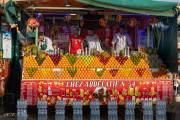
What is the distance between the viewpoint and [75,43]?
1275 centimetres

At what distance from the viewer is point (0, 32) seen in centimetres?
1402

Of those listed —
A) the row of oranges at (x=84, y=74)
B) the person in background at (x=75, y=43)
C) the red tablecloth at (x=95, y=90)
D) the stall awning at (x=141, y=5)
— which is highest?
the stall awning at (x=141, y=5)

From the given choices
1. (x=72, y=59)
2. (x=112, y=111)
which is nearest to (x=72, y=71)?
(x=72, y=59)

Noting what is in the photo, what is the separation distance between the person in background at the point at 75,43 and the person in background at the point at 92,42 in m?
0.17

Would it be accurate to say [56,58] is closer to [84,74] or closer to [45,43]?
[84,74]

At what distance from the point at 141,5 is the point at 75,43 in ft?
7.28

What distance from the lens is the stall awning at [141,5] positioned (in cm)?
1112

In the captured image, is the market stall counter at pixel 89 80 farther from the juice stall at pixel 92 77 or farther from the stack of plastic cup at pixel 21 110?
the stack of plastic cup at pixel 21 110

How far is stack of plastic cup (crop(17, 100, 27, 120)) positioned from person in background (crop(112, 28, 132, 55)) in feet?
9.06

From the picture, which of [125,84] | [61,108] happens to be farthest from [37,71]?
[125,84]

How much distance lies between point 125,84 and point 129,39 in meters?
1.50

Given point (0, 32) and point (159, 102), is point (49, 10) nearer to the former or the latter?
point (0, 32)

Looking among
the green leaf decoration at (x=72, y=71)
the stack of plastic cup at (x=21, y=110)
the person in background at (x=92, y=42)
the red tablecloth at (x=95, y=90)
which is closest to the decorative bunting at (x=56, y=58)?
the green leaf decoration at (x=72, y=71)

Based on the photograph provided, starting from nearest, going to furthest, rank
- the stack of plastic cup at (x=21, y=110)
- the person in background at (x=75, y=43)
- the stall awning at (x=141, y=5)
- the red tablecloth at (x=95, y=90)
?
the stack of plastic cup at (x=21, y=110) < the stall awning at (x=141, y=5) < the red tablecloth at (x=95, y=90) < the person in background at (x=75, y=43)
